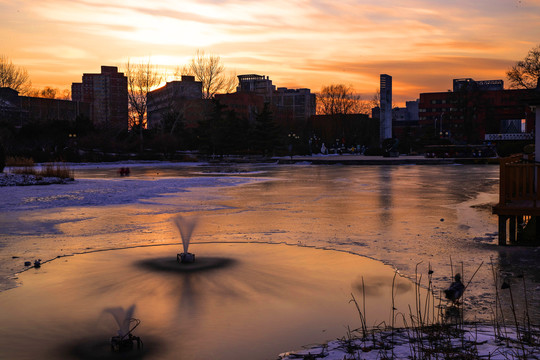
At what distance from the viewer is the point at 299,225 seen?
13.4m

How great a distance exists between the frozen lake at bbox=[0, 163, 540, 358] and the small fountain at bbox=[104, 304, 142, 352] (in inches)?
86.9

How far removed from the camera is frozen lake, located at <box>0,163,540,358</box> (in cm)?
874

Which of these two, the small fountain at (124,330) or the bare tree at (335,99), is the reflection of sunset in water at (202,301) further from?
the bare tree at (335,99)

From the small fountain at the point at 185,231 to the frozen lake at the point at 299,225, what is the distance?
219mm

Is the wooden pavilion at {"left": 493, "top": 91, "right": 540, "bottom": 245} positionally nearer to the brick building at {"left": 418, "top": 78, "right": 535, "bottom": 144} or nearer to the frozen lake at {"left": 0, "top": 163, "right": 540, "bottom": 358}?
the frozen lake at {"left": 0, "top": 163, "right": 540, "bottom": 358}

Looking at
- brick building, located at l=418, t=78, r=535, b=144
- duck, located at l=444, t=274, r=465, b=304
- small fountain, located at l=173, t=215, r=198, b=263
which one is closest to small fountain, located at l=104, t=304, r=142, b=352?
small fountain, located at l=173, t=215, r=198, b=263

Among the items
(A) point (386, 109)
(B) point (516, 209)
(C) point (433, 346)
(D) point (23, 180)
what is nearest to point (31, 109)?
(A) point (386, 109)

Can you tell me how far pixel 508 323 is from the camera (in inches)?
226

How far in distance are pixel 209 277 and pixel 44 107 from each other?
146998mm

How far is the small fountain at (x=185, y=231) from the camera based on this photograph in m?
9.25

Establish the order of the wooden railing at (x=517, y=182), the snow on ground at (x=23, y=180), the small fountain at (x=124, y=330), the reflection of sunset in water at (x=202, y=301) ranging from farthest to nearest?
the snow on ground at (x=23, y=180)
the wooden railing at (x=517, y=182)
the reflection of sunset in water at (x=202, y=301)
the small fountain at (x=124, y=330)

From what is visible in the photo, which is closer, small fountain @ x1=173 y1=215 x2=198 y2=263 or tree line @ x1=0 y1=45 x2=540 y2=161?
small fountain @ x1=173 y1=215 x2=198 y2=263

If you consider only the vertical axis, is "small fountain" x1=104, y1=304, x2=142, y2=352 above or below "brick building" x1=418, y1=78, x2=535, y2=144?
below

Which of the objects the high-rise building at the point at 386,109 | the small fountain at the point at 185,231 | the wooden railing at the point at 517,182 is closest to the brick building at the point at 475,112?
the high-rise building at the point at 386,109
